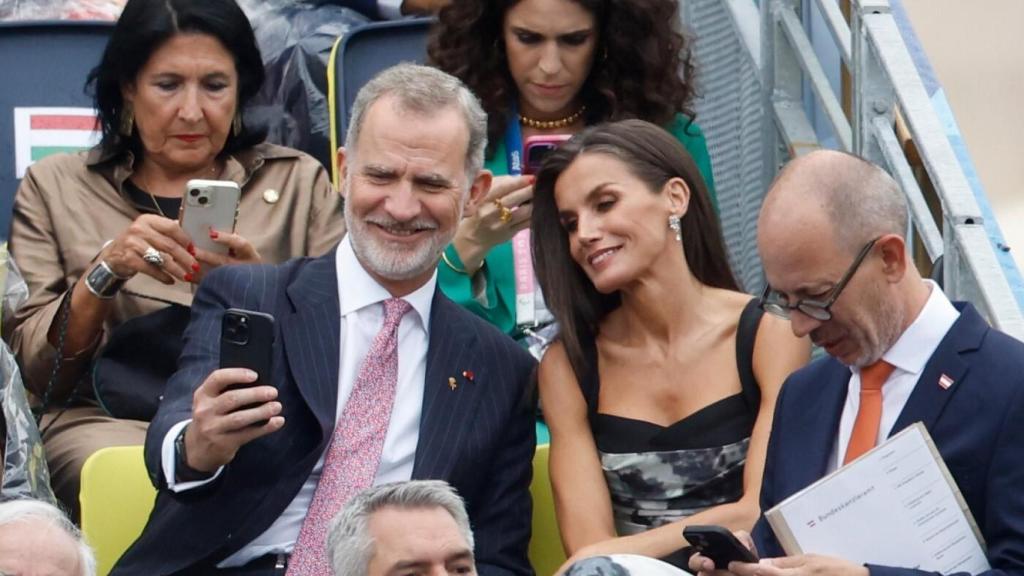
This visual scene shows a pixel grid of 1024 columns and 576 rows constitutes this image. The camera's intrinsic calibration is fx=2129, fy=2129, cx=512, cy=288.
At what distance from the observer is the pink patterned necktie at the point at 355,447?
450 centimetres

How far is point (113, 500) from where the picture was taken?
4695 mm

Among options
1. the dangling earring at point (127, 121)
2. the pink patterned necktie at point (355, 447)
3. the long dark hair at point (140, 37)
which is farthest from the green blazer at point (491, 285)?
the dangling earring at point (127, 121)

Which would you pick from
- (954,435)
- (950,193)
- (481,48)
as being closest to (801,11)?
(481,48)

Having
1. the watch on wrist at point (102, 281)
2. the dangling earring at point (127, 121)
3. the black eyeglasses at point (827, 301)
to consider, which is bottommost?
the watch on wrist at point (102, 281)

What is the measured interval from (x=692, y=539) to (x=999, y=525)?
1.76ft

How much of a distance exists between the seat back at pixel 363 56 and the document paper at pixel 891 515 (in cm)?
260

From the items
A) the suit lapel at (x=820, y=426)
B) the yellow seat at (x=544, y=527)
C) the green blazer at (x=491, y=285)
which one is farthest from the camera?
the green blazer at (x=491, y=285)

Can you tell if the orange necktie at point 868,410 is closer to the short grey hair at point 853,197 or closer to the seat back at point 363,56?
the short grey hair at point 853,197

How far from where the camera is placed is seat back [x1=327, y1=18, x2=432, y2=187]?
613 cm

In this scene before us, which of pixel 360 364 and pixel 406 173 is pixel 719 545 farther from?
pixel 406 173

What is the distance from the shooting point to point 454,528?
12.8 ft

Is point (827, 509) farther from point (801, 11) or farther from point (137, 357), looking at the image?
point (801, 11)

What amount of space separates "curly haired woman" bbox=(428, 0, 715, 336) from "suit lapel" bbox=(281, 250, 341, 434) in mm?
872

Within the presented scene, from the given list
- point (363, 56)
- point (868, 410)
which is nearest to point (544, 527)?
point (868, 410)
